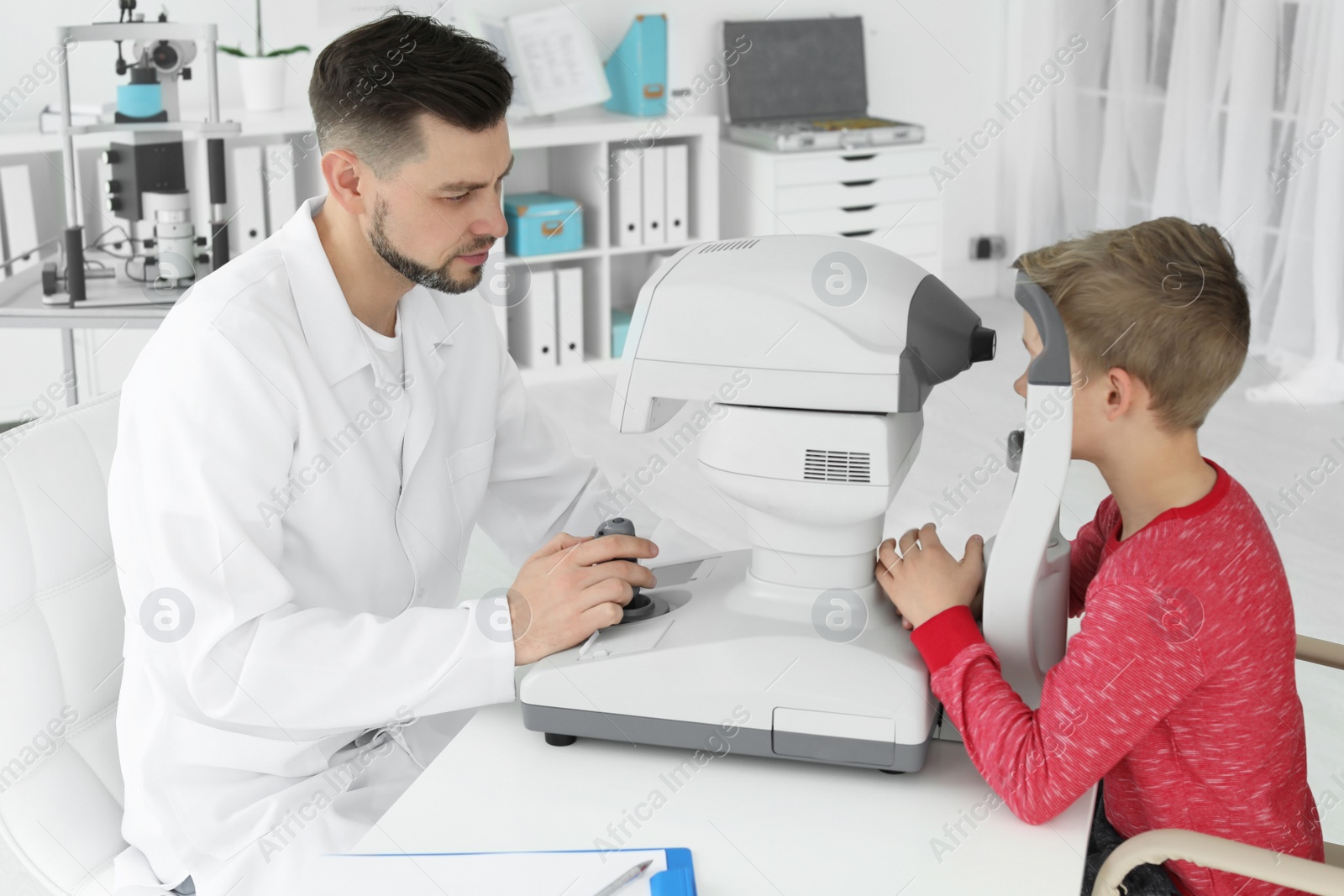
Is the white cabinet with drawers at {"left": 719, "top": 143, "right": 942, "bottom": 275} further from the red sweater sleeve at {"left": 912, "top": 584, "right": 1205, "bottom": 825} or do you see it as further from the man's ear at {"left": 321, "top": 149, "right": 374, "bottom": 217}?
the red sweater sleeve at {"left": 912, "top": 584, "right": 1205, "bottom": 825}

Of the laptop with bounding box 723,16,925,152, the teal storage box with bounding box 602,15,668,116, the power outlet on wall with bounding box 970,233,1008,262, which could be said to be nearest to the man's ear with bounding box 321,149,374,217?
the teal storage box with bounding box 602,15,668,116

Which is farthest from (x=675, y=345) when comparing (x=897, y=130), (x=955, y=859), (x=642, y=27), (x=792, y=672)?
(x=897, y=130)

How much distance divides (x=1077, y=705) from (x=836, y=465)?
0.27 meters

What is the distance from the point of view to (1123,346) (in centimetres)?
110

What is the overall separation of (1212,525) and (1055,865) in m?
0.33

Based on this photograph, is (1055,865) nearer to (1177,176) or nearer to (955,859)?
(955,859)

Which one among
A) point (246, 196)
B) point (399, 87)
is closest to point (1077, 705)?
point (399, 87)

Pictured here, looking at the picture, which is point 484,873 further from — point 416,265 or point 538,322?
Result: point 538,322

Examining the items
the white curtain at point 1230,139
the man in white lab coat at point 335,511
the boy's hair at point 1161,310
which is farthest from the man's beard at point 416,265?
the white curtain at point 1230,139

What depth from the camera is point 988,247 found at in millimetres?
5523

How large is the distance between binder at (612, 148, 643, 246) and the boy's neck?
355 centimetres

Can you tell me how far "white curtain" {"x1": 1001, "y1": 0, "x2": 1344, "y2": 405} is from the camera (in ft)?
13.5

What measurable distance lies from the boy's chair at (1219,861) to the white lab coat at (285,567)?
0.53 meters

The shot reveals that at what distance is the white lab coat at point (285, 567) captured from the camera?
1.16 m
